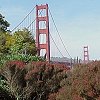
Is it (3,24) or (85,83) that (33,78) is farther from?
(3,24)

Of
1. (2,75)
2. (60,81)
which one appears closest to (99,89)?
(60,81)

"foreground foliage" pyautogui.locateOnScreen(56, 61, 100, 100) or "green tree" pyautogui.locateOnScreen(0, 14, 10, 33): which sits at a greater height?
"green tree" pyautogui.locateOnScreen(0, 14, 10, 33)

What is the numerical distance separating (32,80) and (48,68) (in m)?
0.63

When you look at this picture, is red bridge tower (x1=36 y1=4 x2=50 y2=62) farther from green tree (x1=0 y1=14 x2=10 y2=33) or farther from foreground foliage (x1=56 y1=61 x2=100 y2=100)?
foreground foliage (x1=56 y1=61 x2=100 y2=100)

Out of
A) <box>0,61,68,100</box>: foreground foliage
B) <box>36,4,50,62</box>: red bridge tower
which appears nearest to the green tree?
<box>36,4,50,62</box>: red bridge tower

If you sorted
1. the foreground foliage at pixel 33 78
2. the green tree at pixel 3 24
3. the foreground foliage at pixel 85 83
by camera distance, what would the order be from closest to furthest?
the foreground foliage at pixel 85 83 < the foreground foliage at pixel 33 78 < the green tree at pixel 3 24

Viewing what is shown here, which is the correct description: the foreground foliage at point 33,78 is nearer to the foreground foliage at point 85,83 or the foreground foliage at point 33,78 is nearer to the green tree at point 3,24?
the foreground foliage at point 85,83

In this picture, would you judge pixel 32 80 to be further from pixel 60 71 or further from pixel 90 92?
pixel 90 92

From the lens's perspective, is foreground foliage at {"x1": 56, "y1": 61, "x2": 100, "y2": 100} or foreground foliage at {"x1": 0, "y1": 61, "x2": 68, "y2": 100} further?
foreground foliage at {"x1": 0, "y1": 61, "x2": 68, "y2": 100}

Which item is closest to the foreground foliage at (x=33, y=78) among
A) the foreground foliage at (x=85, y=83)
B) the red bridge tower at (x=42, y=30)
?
the foreground foliage at (x=85, y=83)

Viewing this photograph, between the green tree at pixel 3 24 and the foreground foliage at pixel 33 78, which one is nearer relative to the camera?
the foreground foliage at pixel 33 78

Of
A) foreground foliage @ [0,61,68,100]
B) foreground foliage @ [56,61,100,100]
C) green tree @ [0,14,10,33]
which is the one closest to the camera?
foreground foliage @ [56,61,100,100]

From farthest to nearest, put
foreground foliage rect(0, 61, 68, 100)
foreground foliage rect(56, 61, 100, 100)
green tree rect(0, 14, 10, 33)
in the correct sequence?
green tree rect(0, 14, 10, 33)
foreground foliage rect(0, 61, 68, 100)
foreground foliage rect(56, 61, 100, 100)

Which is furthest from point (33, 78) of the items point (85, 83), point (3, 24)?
point (3, 24)
